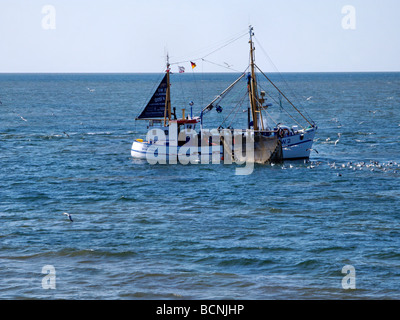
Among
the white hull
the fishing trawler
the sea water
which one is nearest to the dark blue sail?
the fishing trawler

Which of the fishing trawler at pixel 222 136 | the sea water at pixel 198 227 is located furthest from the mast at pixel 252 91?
the sea water at pixel 198 227

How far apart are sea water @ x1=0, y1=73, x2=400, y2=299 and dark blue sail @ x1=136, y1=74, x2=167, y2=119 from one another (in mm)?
4855

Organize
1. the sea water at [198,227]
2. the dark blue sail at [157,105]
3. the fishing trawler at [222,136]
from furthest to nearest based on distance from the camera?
the dark blue sail at [157,105] < the fishing trawler at [222,136] < the sea water at [198,227]

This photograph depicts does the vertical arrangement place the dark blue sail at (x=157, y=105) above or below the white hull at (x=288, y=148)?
above

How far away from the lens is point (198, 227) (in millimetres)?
36438

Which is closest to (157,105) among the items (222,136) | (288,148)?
(222,136)

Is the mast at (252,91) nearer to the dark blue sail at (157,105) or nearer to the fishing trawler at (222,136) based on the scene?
the fishing trawler at (222,136)

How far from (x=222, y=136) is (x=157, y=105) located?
7535mm

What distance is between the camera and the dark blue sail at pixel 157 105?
2368 inches

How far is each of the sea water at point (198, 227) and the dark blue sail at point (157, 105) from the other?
4.85 metres

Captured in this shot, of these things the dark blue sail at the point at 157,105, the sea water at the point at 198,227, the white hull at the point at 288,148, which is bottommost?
the sea water at the point at 198,227
